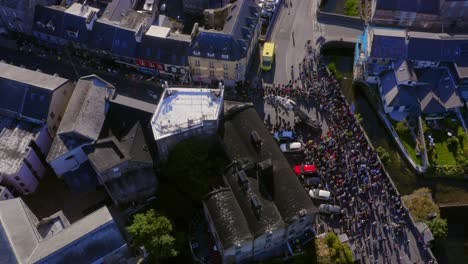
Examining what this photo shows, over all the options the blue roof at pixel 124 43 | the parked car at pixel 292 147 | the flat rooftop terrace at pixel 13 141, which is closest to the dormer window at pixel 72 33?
the blue roof at pixel 124 43

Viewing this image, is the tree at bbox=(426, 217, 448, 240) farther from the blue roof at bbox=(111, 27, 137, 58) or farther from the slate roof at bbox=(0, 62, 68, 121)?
the slate roof at bbox=(0, 62, 68, 121)

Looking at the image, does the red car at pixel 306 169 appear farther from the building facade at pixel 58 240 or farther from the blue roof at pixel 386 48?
the building facade at pixel 58 240

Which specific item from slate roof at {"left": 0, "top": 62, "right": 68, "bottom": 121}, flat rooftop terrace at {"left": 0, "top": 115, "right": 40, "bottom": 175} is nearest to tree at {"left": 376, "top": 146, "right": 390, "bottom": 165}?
slate roof at {"left": 0, "top": 62, "right": 68, "bottom": 121}

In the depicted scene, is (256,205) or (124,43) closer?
(256,205)

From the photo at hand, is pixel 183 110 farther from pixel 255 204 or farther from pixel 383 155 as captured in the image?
pixel 383 155

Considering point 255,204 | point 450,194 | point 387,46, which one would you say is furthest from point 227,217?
point 387,46

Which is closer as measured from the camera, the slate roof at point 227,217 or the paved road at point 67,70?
the slate roof at point 227,217

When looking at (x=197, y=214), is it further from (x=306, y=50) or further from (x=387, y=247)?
(x=306, y=50)
